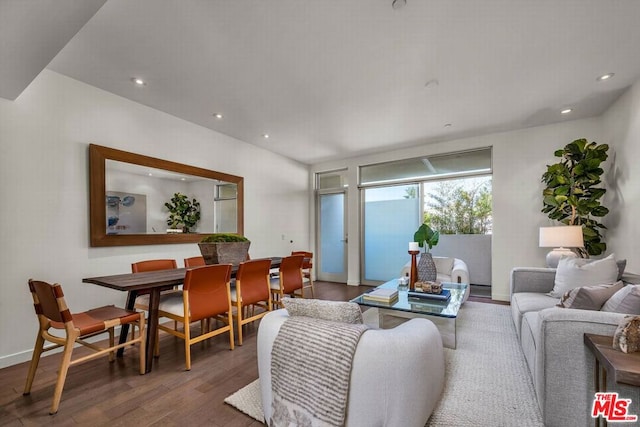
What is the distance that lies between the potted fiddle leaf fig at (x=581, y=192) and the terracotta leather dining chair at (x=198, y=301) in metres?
4.19

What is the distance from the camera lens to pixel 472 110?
3.55 meters

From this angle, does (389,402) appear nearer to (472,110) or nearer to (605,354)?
(605,354)

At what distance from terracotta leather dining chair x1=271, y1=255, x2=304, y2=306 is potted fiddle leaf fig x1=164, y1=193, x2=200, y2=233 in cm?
145

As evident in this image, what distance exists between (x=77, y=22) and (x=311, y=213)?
4.98m

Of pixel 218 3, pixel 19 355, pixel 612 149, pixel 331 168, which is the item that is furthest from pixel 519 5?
pixel 19 355

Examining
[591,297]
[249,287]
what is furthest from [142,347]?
[591,297]

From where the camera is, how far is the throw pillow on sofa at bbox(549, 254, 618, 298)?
2.18 meters

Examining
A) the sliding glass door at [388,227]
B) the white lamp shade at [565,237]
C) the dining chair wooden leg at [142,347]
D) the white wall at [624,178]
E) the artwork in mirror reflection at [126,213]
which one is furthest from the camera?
the sliding glass door at [388,227]

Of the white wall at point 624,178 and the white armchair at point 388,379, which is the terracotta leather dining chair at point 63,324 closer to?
the white armchair at point 388,379

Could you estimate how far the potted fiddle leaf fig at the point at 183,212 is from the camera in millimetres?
3631

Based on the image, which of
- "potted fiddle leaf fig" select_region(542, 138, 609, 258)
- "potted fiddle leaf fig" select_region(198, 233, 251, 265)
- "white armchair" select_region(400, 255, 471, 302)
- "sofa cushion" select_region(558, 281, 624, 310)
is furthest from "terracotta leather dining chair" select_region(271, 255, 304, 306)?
"potted fiddle leaf fig" select_region(542, 138, 609, 258)

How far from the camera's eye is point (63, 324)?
5.80 feet

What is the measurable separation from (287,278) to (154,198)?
1.99 meters

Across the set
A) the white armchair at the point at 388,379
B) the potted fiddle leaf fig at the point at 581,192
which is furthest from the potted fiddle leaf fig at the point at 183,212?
the potted fiddle leaf fig at the point at 581,192
